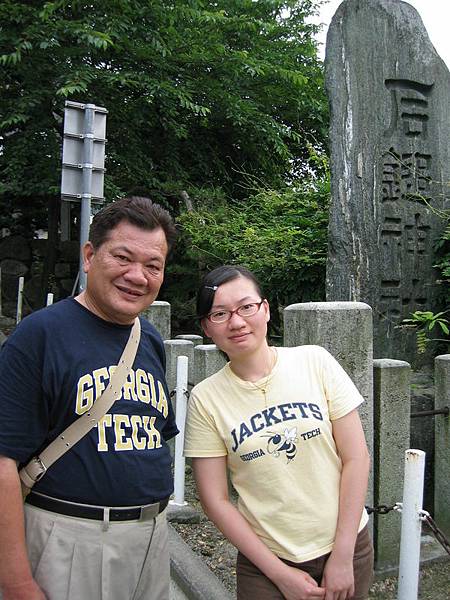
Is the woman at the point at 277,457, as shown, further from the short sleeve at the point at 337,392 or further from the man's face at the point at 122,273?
the man's face at the point at 122,273

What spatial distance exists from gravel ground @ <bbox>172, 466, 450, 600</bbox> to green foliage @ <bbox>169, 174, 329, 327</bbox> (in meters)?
2.63

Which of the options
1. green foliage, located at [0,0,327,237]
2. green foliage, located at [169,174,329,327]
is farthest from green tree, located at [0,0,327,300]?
green foliage, located at [169,174,329,327]

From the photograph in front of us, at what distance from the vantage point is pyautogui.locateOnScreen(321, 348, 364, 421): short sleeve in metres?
1.70

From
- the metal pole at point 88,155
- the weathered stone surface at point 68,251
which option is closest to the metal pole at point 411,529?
the metal pole at point 88,155

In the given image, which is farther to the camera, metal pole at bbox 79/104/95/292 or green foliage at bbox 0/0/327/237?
green foliage at bbox 0/0/327/237

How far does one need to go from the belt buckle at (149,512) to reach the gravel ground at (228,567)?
1.38 meters

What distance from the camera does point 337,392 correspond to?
5.62 ft

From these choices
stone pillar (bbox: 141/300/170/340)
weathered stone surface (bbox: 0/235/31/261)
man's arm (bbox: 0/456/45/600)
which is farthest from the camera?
weathered stone surface (bbox: 0/235/31/261)

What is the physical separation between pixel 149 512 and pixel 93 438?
0.95ft

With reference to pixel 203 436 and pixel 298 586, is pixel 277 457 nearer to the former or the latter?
pixel 203 436

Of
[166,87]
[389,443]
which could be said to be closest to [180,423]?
[389,443]

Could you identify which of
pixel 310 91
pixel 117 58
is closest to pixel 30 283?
pixel 117 58

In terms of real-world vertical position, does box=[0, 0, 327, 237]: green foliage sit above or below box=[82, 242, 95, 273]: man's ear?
above

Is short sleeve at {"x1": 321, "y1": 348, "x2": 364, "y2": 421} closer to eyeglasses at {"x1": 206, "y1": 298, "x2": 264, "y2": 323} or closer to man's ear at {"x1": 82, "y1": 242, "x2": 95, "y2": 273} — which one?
eyeglasses at {"x1": 206, "y1": 298, "x2": 264, "y2": 323}
